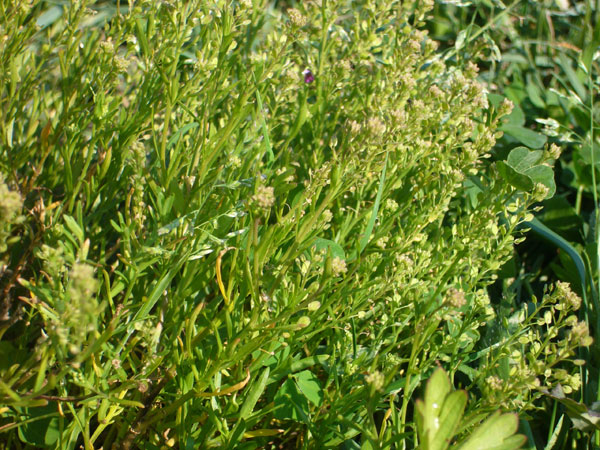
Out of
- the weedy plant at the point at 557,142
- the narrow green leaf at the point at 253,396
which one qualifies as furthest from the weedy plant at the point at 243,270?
the weedy plant at the point at 557,142

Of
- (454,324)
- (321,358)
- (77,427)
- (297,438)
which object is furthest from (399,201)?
(77,427)

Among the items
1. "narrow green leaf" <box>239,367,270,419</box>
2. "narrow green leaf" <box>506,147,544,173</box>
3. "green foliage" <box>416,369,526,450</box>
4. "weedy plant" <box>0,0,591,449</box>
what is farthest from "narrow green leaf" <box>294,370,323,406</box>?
"narrow green leaf" <box>506,147,544,173</box>

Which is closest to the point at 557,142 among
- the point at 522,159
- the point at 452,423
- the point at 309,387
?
the point at 522,159

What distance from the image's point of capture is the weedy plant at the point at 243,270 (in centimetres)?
125

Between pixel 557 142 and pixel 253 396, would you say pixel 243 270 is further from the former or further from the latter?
pixel 557 142

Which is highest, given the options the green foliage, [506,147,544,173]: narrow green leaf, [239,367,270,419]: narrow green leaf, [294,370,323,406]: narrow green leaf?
[506,147,544,173]: narrow green leaf

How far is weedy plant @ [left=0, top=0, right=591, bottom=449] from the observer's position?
125 centimetres

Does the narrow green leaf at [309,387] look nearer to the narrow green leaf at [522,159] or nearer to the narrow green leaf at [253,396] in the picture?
the narrow green leaf at [253,396]

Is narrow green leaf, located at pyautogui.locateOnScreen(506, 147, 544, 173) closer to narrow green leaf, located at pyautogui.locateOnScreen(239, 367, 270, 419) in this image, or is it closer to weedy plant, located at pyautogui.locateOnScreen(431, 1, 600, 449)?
weedy plant, located at pyautogui.locateOnScreen(431, 1, 600, 449)

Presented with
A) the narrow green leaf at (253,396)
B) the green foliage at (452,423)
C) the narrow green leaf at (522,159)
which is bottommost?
the narrow green leaf at (253,396)

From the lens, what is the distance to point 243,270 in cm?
138

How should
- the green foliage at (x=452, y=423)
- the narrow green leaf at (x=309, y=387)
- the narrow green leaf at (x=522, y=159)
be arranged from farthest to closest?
the narrow green leaf at (x=522, y=159)
the narrow green leaf at (x=309, y=387)
the green foliage at (x=452, y=423)

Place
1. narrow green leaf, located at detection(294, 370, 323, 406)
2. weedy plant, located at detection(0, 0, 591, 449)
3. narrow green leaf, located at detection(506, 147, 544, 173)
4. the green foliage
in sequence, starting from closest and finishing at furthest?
the green foliage < weedy plant, located at detection(0, 0, 591, 449) < narrow green leaf, located at detection(294, 370, 323, 406) < narrow green leaf, located at detection(506, 147, 544, 173)

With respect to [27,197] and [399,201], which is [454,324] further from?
[27,197]
